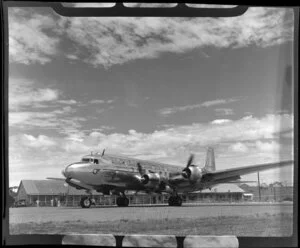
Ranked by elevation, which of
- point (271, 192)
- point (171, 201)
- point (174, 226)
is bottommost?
point (174, 226)

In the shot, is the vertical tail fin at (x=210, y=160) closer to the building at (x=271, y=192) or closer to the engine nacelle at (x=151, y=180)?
the building at (x=271, y=192)

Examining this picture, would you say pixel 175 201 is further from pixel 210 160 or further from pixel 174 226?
pixel 210 160

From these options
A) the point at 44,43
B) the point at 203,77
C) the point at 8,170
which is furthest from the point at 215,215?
the point at 44,43

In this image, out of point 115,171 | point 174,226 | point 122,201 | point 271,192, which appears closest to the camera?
point 271,192

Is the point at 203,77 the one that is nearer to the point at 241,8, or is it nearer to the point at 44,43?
the point at 241,8

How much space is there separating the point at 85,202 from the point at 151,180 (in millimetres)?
564

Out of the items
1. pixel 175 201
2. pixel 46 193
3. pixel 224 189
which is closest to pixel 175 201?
pixel 175 201

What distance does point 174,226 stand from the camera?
355 cm

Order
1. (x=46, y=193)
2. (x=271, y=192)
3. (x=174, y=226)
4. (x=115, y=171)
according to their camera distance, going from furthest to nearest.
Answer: (x=115, y=171) → (x=46, y=193) → (x=174, y=226) → (x=271, y=192)

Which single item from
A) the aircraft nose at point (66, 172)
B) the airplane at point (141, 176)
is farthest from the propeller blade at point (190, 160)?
the aircraft nose at point (66, 172)

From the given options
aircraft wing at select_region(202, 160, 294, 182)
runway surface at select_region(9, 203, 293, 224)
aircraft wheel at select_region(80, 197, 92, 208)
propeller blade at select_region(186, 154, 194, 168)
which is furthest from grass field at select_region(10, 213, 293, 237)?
propeller blade at select_region(186, 154, 194, 168)

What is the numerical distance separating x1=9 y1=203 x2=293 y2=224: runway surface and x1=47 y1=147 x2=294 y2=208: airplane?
93 mm

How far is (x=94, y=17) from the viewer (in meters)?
3.51

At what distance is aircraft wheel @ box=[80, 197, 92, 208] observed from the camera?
12.1 feet
